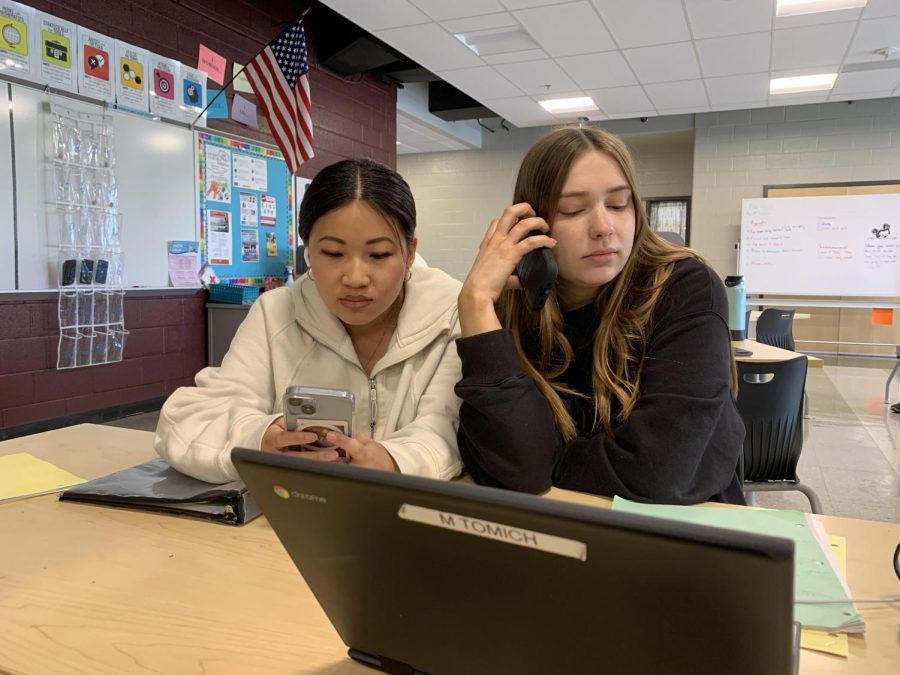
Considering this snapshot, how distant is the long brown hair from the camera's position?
3.71 feet

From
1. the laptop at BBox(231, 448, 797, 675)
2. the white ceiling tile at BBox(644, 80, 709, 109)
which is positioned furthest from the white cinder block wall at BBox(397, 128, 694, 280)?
the laptop at BBox(231, 448, 797, 675)

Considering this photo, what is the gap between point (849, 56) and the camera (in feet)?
16.6

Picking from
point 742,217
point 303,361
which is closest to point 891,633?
point 303,361

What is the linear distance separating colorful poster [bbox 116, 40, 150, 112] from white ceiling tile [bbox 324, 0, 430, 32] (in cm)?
120

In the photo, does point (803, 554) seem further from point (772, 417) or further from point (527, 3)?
point (527, 3)

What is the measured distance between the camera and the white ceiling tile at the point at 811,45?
4473 mm

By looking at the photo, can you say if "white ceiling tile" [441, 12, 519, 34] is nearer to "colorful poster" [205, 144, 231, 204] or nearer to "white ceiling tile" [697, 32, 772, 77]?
"white ceiling tile" [697, 32, 772, 77]

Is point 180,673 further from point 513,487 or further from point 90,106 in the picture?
point 90,106

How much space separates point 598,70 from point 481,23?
1.46 meters

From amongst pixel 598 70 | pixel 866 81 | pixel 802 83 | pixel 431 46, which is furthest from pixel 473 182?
pixel 866 81

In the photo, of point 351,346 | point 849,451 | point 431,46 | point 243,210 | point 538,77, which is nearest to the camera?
point 351,346

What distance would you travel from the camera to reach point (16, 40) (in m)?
2.99

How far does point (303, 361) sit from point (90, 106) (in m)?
2.93

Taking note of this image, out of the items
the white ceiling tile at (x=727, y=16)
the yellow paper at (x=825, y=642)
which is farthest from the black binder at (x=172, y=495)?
the white ceiling tile at (x=727, y=16)
